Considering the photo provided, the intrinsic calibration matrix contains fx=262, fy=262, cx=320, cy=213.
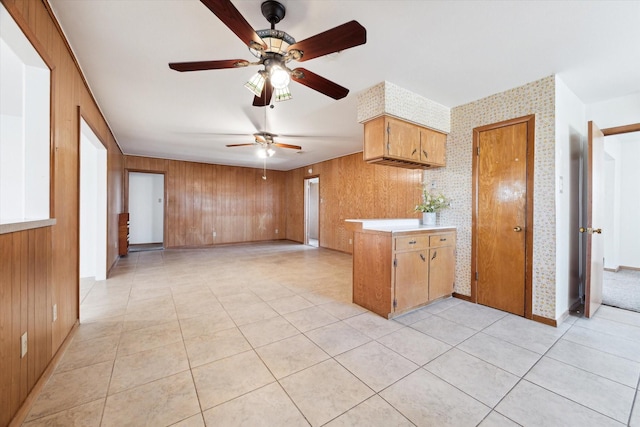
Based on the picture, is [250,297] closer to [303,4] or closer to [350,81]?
[350,81]

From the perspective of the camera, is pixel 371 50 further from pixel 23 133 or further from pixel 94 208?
pixel 94 208

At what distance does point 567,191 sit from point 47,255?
15.5 feet

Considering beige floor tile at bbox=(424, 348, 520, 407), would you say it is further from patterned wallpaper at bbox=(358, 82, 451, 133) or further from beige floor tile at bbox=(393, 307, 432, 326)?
patterned wallpaper at bbox=(358, 82, 451, 133)

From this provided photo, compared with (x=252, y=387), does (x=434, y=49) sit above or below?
above

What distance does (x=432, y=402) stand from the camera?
1.54m

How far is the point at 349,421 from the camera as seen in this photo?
1.40 meters

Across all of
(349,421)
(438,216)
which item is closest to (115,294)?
(349,421)

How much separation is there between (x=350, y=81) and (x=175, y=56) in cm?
168

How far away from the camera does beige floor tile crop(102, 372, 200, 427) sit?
4.58 feet

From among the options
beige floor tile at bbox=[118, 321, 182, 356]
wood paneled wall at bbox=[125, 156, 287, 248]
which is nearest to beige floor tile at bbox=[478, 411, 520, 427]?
beige floor tile at bbox=[118, 321, 182, 356]

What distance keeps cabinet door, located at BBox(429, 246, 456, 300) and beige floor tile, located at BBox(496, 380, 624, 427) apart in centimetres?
148

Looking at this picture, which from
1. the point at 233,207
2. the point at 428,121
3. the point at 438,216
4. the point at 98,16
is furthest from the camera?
the point at 233,207

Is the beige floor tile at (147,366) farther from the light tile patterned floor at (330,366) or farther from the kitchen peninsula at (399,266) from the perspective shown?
the kitchen peninsula at (399,266)

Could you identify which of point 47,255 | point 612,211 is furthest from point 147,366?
A: point 612,211
